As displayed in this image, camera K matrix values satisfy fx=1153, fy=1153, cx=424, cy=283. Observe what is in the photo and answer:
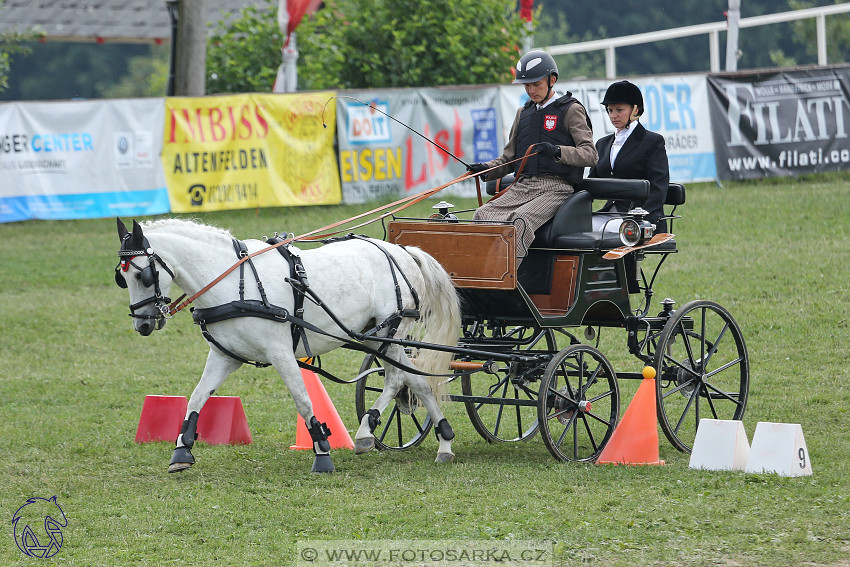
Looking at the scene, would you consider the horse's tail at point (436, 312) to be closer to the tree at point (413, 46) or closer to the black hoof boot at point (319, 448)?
the black hoof boot at point (319, 448)

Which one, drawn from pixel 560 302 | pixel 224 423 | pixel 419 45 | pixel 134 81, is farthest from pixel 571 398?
pixel 134 81

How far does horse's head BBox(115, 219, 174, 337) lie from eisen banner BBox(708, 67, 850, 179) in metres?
13.2

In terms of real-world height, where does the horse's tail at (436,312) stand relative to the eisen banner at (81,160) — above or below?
below

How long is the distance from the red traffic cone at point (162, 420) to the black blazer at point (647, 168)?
3.24m

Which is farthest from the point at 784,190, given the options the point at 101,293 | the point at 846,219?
the point at 101,293

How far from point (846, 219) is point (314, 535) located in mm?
11319

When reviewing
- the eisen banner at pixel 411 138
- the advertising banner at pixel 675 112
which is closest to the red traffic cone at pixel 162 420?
the eisen banner at pixel 411 138

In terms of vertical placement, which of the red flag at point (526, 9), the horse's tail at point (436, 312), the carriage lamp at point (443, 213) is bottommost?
the horse's tail at point (436, 312)

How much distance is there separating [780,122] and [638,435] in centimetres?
1226

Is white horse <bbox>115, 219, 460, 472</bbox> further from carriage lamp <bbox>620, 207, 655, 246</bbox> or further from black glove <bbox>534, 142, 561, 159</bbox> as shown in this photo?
carriage lamp <bbox>620, 207, 655, 246</bbox>

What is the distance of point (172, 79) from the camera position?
56.0 feet

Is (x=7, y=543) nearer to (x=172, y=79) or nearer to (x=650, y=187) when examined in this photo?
(x=650, y=187)

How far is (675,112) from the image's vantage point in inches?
701

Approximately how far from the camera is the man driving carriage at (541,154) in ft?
22.8
